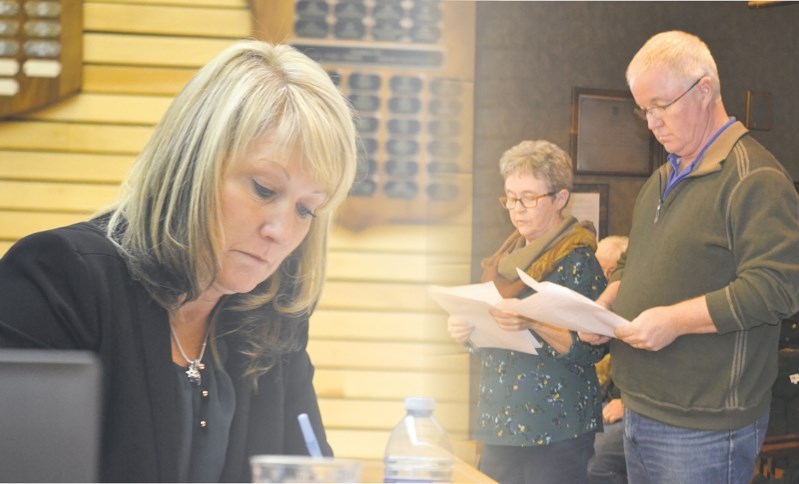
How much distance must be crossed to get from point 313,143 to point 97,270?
365 mm

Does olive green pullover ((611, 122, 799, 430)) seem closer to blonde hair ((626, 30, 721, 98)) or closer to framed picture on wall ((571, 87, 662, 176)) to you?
blonde hair ((626, 30, 721, 98))

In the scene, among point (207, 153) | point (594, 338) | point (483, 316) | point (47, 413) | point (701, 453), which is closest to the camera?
point (47, 413)

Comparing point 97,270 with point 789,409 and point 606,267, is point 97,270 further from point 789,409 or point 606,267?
point 789,409

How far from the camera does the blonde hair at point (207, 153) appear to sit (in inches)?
56.3

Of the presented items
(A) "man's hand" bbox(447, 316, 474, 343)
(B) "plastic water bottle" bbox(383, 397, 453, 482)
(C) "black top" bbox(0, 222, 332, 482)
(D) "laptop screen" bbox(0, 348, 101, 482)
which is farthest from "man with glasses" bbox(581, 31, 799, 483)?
(D) "laptop screen" bbox(0, 348, 101, 482)

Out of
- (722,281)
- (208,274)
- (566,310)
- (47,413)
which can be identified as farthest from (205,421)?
(722,281)

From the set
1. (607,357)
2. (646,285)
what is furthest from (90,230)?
(607,357)

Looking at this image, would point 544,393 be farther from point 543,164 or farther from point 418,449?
point 418,449

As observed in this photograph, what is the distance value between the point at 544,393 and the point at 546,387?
0.05 feet

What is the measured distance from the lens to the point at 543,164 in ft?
8.23

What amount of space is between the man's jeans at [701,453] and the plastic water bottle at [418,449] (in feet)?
2.50

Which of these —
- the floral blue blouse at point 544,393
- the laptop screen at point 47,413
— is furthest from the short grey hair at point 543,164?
the laptop screen at point 47,413

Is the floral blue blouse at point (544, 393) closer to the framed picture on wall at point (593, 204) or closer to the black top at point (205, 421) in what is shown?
the black top at point (205, 421)

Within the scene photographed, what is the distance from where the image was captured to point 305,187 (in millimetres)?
1506
